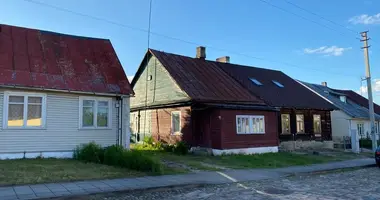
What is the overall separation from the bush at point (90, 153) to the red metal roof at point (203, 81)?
6.56m

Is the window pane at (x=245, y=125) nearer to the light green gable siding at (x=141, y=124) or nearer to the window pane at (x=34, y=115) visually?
the light green gable siding at (x=141, y=124)

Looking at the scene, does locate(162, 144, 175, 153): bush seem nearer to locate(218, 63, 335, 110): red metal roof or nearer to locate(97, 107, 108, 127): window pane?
locate(97, 107, 108, 127): window pane

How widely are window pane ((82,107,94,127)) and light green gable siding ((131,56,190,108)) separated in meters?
5.88

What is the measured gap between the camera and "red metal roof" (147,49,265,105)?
20559 millimetres

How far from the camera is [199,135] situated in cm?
2014

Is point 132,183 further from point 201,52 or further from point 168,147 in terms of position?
point 201,52

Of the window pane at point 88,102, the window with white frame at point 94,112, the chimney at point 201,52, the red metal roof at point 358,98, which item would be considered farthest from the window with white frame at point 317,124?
the window pane at point 88,102

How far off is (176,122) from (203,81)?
11.2ft

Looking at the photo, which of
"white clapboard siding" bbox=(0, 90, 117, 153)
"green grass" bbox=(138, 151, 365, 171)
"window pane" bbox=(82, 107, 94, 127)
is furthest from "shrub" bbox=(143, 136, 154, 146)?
"window pane" bbox=(82, 107, 94, 127)

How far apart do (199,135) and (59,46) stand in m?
9.46

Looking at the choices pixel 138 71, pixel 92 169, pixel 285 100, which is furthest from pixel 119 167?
pixel 285 100

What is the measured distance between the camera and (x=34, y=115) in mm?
14773

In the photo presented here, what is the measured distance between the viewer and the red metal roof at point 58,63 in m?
14.8

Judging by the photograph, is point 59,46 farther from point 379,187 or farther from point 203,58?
point 379,187
